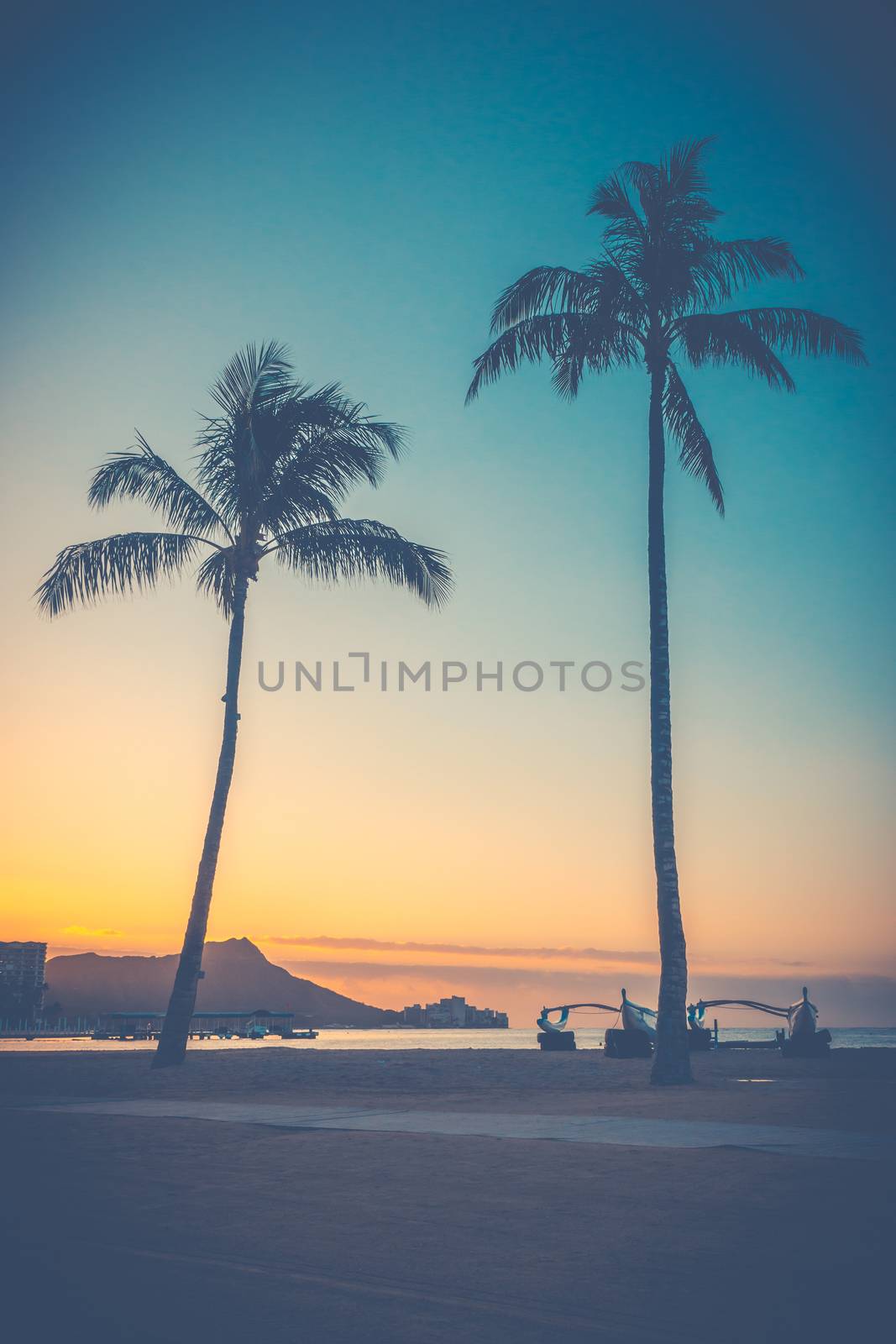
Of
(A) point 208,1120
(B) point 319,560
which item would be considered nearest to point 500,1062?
(B) point 319,560

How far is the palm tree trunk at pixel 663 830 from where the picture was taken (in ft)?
54.8

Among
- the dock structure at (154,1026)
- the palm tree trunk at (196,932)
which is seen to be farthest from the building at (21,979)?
the palm tree trunk at (196,932)

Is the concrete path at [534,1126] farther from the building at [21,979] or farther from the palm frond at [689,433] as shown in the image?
the building at [21,979]

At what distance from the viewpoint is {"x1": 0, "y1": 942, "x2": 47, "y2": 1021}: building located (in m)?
82.1

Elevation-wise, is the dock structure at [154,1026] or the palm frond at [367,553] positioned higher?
the palm frond at [367,553]

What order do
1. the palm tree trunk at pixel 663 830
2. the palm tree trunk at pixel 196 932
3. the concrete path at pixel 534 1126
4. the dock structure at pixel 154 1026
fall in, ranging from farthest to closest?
the dock structure at pixel 154 1026
the palm tree trunk at pixel 196 932
the palm tree trunk at pixel 663 830
the concrete path at pixel 534 1126

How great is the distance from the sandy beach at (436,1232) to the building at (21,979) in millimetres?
77556

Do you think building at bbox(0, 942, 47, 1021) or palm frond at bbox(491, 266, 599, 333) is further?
building at bbox(0, 942, 47, 1021)

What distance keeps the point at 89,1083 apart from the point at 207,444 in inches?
458

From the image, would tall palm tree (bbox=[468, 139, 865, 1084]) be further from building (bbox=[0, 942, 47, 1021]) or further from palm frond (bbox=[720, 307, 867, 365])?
building (bbox=[0, 942, 47, 1021])

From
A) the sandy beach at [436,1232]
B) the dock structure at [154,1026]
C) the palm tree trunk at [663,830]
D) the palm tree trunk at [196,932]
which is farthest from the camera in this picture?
the dock structure at [154,1026]

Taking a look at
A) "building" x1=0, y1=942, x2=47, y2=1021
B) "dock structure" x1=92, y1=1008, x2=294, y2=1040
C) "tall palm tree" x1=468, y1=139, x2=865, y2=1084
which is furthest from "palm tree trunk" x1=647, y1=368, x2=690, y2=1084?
"building" x1=0, y1=942, x2=47, y2=1021

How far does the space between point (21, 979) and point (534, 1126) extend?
81452 mm

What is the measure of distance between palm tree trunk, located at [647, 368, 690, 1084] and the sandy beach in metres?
5.49
